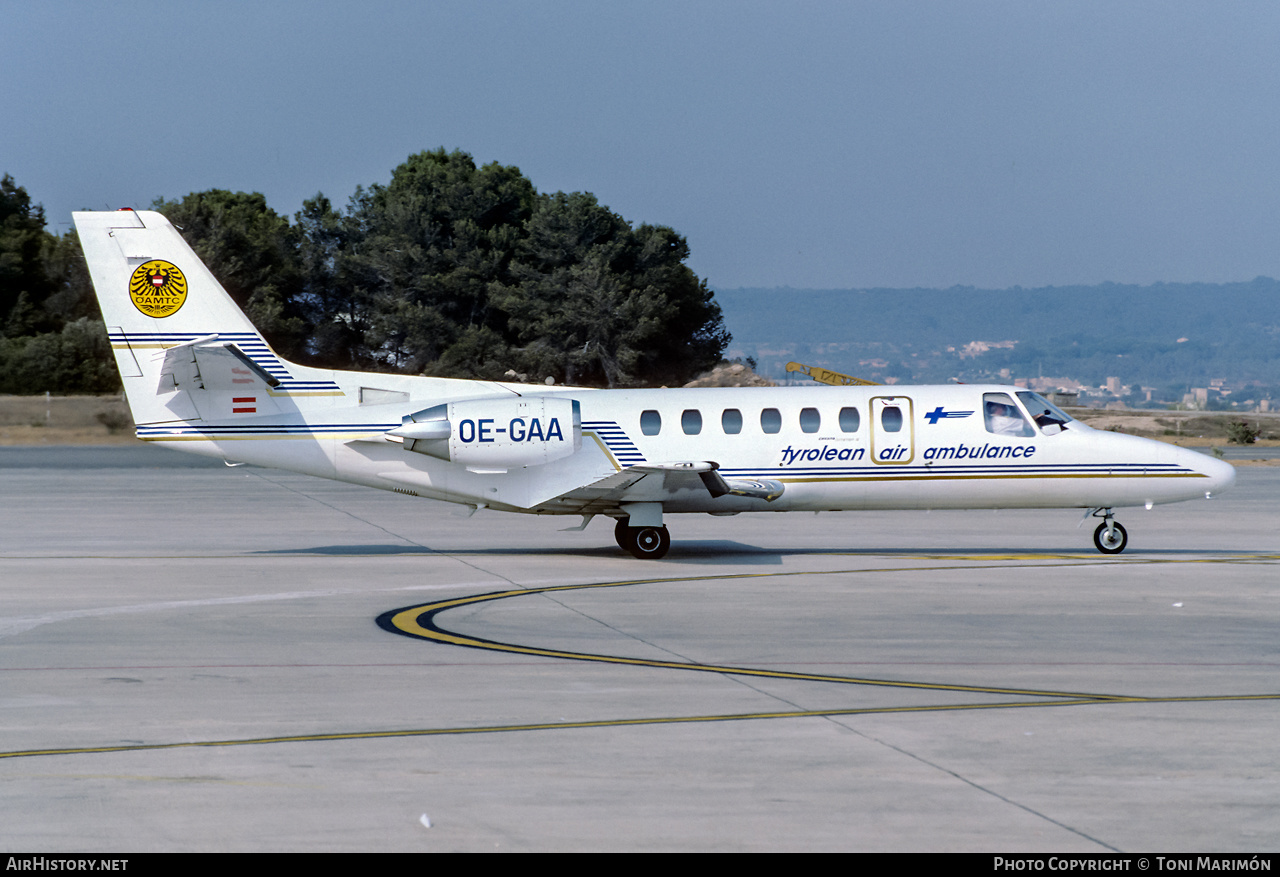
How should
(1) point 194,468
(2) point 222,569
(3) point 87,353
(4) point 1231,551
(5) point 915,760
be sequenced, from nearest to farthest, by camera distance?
(5) point 915,760, (2) point 222,569, (4) point 1231,551, (1) point 194,468, (3) point 87,353

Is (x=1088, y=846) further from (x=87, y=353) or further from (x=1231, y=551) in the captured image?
(x=87, y=353)

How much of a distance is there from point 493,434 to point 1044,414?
864cm

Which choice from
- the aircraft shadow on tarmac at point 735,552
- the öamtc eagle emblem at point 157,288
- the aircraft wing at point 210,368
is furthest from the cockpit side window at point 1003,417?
the öamtc eagle emblem at point 157,288

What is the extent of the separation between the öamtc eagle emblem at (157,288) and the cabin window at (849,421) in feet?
33.5

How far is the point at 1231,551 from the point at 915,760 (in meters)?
14.8

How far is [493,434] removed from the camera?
19.2 m

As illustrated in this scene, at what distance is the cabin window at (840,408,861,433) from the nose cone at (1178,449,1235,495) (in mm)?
5216

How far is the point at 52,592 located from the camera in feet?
51.8

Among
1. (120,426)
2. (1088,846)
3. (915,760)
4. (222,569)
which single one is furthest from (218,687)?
(120,426)

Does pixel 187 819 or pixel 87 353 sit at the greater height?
pixel 87 353

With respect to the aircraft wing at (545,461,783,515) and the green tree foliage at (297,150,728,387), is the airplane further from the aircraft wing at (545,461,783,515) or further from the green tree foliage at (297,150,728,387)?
the green tree foliage at (297,150,728,387)

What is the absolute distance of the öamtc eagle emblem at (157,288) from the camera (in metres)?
19.2

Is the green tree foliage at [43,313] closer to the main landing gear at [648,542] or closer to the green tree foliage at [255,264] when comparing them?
the green tree foliage at [255,264]

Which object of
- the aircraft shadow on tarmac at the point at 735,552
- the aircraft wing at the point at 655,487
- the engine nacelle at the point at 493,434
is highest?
the engine nacelle at the point at 493,434
